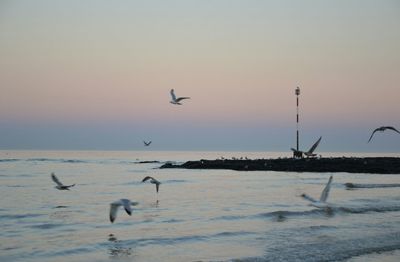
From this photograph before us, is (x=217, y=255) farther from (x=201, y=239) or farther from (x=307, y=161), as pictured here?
(x=307, y=161)

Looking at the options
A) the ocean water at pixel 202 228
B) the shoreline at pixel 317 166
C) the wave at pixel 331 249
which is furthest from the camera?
the shoreline at pixel 317 166

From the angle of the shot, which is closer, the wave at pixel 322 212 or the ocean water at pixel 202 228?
the ocean water at pixel 202 228

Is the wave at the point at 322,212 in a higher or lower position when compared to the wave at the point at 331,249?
higher

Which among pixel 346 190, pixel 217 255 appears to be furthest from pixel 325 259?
pixel 346 190

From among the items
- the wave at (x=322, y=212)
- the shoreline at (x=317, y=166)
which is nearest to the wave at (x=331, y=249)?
the wave at (x=322, y=212)

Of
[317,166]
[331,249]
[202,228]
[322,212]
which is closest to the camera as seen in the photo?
[331,249]

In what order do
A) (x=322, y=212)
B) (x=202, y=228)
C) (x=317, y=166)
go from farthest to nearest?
(x=317, y=166) < (x=322, y=212) < (x=202, y=228)

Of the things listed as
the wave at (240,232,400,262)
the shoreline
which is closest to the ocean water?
the wave at (240,232,400,262)

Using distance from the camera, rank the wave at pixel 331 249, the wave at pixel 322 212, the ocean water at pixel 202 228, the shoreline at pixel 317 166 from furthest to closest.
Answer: the shoreline at pixel 317 166 < the wave at pixel 322 212 < the ocean water at pixel 202 228 < the wave at pixel 331 249

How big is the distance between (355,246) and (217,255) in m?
3.76

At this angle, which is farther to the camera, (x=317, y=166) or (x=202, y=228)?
(x=317, y=166)

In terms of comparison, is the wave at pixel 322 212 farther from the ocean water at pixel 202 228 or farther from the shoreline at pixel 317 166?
the shoreline at pixel 317 166

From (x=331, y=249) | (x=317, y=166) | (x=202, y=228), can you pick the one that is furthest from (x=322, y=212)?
(x=317, y=166)

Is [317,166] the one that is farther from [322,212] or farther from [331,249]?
[331,249]
